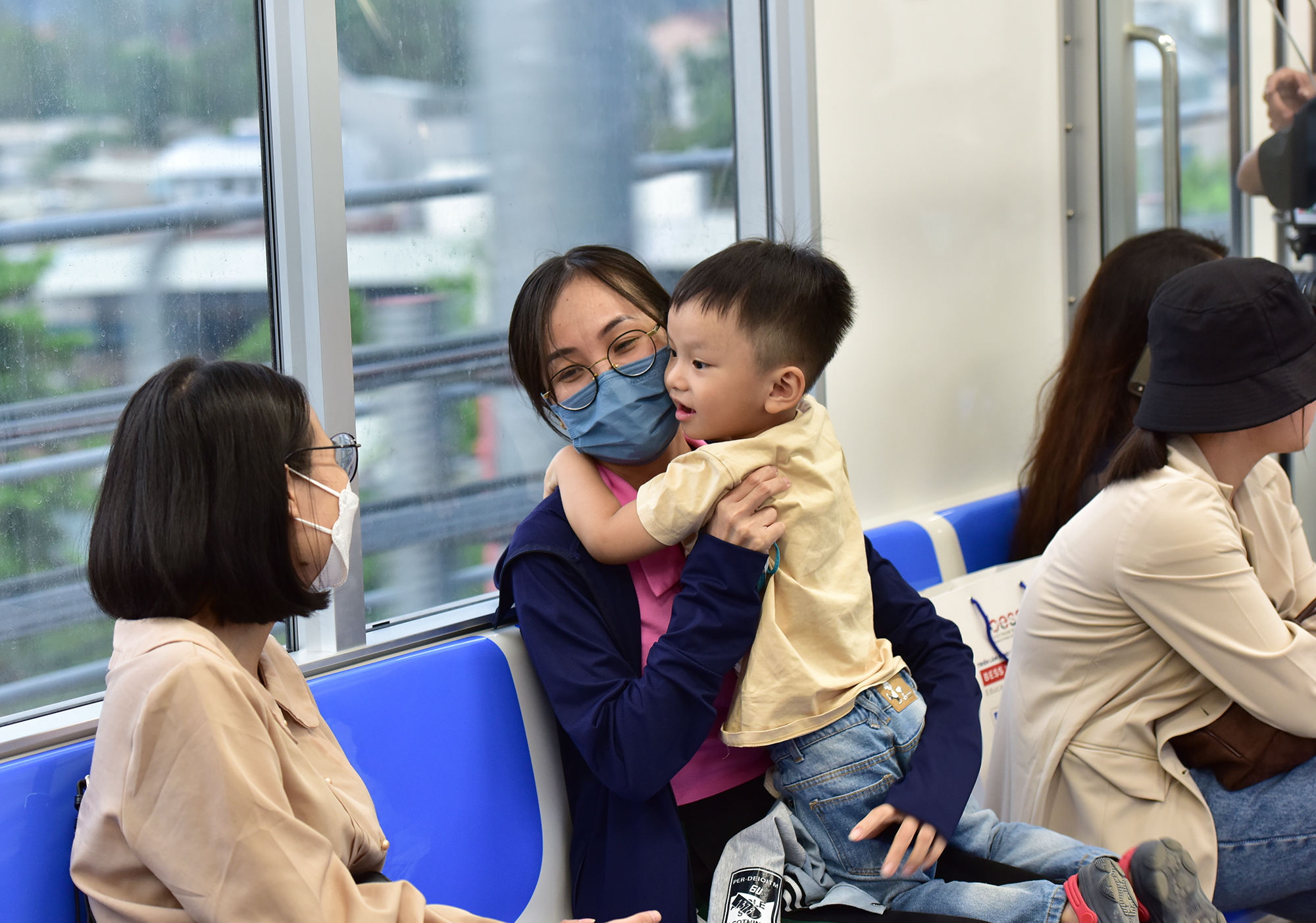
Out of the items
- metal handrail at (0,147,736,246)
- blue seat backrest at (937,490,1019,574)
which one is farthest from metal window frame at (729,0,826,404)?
metal handrail at (0,147,736,246)

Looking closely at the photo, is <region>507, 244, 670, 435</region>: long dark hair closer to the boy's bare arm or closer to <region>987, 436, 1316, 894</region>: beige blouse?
the boy's bare arm

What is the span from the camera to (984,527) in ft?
10.0

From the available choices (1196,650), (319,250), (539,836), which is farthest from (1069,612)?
(319,250)

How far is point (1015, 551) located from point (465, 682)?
1778 millimetres

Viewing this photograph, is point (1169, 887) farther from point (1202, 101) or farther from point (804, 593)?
point (1202, 101)

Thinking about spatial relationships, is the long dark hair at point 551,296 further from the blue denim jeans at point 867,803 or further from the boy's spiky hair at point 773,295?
the blue denim jeans at point 867,803

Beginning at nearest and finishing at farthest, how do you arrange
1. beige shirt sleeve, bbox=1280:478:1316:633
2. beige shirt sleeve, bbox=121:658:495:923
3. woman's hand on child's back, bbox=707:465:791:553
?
beige shirt sleeve, bbox=121:658:495:923 → woman's hand on child's back, bbox=707:465:791:553 → beige shirt sleeve, bbox=1280:478:1316:633

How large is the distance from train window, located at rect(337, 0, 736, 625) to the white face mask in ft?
2.80

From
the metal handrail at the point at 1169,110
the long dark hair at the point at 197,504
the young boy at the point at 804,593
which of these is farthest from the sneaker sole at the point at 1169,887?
the metal handrail at the point at 1169,110

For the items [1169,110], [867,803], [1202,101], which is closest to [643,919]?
[867,803]

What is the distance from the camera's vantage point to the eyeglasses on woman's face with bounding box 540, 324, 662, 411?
165 centimetres

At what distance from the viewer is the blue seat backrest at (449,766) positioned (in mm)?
1595

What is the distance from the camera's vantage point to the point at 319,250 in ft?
6.39

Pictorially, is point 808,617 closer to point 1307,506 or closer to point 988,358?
point 988,358
